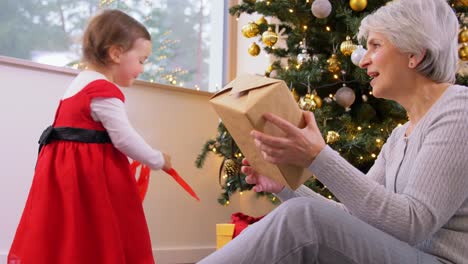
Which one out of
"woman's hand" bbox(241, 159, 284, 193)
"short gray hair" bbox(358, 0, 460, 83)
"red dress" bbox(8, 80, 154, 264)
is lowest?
"red dress" bbox(8, 80, 154, 264)

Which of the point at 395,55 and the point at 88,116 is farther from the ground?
the point at 395,55

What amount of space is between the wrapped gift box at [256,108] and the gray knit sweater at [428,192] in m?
0.08

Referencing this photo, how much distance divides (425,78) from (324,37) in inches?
49.4

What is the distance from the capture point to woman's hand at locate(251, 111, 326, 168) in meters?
0.92

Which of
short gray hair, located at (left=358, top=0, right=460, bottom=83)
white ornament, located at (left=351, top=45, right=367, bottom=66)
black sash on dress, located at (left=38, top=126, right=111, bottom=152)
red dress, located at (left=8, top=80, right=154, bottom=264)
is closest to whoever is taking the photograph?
short gray hair, located at (left=358, top=0, right=460, bottom=83)

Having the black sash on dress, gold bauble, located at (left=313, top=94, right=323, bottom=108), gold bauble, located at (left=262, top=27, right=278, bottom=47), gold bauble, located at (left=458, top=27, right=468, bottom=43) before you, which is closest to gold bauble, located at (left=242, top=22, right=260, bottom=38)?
gold bauble, located at (left=262, top=27, right=278, bottom=47)

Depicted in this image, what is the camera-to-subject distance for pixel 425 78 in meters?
1.16

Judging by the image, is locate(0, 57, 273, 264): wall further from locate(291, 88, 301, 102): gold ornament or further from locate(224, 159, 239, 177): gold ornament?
locate(291, 88, 301, 102): gold ornament

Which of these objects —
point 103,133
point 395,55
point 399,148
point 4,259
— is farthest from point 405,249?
point 4,259

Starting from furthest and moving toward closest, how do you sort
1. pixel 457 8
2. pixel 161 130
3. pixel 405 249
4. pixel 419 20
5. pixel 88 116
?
1. pixel 161 130
2. pixel 457 8
3. pixel 88 116
4. pixel 419 20
5. pixel 405 249

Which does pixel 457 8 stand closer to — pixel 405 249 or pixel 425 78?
pixel 425 78

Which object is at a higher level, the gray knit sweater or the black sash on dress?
the gray knit sweater

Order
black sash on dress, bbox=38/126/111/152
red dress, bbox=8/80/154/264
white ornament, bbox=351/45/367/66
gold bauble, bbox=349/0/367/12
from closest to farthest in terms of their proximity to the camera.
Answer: red dress, bbox=8/80/154/264 → black sash on dress, bbox=38/126/111/152 → white ornament, bbox=351/45/367/66 → gold bauble, bbox=349/0/367/12

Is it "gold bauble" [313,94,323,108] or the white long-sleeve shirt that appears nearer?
the white long-sleeve shirt
